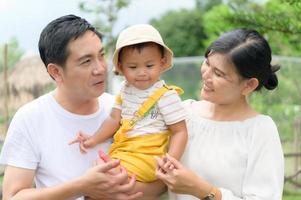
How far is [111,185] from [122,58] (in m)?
0.49

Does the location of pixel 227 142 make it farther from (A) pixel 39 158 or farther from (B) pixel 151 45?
(A) pixel 39 158

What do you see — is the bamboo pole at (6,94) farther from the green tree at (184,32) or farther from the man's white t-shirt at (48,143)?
the green tree at (184,32)

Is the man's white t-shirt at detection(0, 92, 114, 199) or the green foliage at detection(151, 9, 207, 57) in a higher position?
the man's white t-shirt at detection(0, 92, 114, 199)

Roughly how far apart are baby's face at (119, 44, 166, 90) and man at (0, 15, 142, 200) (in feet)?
0.38

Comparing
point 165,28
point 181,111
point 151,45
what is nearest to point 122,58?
point 151,45

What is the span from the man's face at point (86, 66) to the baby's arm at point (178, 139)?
1.10 ft

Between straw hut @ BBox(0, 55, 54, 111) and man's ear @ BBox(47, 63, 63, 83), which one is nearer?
man's ear @ BBox(47, 63, 63, 83)

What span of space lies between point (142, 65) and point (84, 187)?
20.1 inches

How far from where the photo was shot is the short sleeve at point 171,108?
8.29ft

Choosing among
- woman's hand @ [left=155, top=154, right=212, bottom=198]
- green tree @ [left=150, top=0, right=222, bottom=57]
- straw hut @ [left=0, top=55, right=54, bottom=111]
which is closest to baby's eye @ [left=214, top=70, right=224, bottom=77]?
woman's hand @ [left=155, top=154, right=212, bottom=198]

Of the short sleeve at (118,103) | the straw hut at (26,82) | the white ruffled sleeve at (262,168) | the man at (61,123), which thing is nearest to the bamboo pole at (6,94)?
the straw hut at (26,82)

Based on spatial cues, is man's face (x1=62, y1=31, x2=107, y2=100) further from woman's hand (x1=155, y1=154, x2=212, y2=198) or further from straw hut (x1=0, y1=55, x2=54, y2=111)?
straw hut (x1=0, y1=55, x2=54, y2=111)

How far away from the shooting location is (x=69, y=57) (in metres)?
2.61

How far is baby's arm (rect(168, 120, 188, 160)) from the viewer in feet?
8.20
